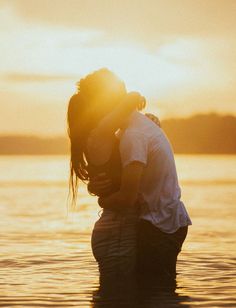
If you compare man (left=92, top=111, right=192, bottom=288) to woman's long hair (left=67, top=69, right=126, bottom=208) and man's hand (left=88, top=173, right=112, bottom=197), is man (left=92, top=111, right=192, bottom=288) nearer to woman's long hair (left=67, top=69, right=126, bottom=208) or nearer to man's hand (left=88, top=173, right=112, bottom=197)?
man's hand (left=88, top=173, right=112, bottom=197)

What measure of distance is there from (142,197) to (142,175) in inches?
7.9

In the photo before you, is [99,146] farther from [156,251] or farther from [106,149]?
[156,251]

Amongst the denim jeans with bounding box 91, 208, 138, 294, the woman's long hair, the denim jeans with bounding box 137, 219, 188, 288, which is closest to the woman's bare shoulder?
the woman's long hair

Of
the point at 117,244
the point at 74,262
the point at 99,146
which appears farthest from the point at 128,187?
the point at 74,262

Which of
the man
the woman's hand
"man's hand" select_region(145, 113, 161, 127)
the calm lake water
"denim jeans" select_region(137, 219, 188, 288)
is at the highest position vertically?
the woman's hand

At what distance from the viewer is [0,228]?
14.2m

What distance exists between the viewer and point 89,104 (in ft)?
22.3

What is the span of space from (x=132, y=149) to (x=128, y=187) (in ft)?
1.09

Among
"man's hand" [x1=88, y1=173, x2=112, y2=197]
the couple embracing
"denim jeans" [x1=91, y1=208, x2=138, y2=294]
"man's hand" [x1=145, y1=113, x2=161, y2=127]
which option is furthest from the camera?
"man's hand" [x1=145, y1=113, x2=161, y2=127]

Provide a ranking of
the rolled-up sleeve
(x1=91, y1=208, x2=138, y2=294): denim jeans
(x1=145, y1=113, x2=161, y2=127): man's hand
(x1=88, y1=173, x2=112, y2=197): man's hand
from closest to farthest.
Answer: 1. the rolled-up sleeve
2. (x1=88, y1=173, x2=112, y2=197): man's hand
3. (x1=91, y1=208, x2=138, y2=294): denim jeans
4. (x1=145, y1=113, x2=161, y2=127): man's hand

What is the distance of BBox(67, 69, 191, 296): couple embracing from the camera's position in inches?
261

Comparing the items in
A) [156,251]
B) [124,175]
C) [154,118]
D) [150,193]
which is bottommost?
[156,251]

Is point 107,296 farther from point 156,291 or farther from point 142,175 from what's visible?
point 142,175

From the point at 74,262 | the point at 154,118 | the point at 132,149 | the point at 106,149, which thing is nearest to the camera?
the point at 132,149
